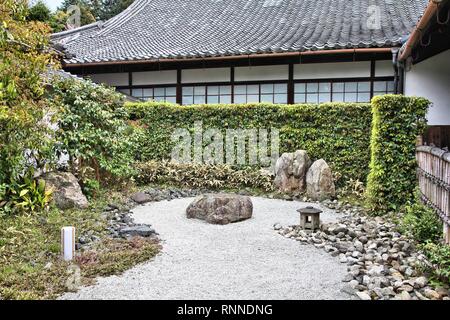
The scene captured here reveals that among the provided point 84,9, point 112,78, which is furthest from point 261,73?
point 84,9

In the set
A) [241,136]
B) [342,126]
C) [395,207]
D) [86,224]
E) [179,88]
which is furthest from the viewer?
[179,88]

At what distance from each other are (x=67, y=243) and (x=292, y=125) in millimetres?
6469

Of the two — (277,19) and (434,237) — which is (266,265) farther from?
(277,19)

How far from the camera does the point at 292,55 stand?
11453 millimetres

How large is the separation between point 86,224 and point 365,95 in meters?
8.34

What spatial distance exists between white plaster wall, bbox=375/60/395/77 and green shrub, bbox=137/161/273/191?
4.36 metres

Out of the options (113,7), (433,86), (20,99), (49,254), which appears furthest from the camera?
(113,7)

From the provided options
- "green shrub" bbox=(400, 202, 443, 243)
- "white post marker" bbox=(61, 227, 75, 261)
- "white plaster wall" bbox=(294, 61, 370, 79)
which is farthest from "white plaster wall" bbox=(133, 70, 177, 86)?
"green shrub" bbox=(400, 202, 443, 243)

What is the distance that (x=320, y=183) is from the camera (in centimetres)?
909

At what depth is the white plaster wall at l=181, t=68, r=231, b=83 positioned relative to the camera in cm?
1250

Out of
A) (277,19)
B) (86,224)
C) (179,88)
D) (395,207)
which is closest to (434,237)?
(395,207)

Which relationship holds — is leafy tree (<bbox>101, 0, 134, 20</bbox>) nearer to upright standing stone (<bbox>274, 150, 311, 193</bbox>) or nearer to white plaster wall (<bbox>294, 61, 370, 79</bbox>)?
white plaster wall (<bbox>294, 61, 370, 79</bbox>)

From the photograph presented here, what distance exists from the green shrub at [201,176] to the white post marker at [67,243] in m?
5.36

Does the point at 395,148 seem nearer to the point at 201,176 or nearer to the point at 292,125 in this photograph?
the point at 292,125
